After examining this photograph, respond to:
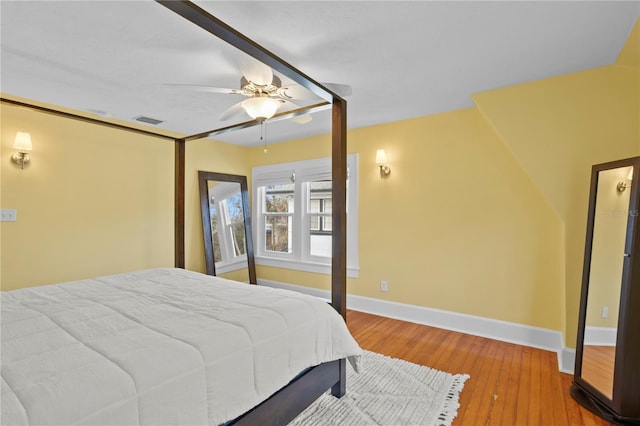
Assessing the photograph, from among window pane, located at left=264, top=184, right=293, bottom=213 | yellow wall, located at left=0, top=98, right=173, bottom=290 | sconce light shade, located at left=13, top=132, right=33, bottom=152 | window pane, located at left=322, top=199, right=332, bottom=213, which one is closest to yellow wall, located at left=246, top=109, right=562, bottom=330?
window pane, located at left=322, top=199, right=332, bottom=213

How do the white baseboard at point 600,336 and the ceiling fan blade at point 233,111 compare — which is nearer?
the white baseboard at point 600,336

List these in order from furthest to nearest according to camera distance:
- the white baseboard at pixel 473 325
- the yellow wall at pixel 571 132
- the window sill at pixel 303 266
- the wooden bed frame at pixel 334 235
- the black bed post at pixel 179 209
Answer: the window sill at pixel 303 266
the black bed post at pixel 179 209
the white baseboard at pixel 473 325
the yellow wall at pixel 571 132
the wooden bed frame at pixel 334 235

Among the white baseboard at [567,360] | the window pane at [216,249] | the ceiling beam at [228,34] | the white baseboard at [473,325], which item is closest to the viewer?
the ceiling beam at [228,34]

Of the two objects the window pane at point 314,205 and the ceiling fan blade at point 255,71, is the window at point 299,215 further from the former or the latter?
the ceiling fan blade at point 255,71

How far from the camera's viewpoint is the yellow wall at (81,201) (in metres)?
2.77

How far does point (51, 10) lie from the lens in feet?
5.49

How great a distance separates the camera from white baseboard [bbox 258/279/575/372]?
281 centimetres

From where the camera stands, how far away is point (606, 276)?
211cm

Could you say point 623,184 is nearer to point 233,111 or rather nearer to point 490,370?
point 490,370

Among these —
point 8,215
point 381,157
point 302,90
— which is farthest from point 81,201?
point 381,157

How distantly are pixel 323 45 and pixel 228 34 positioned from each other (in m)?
0.86

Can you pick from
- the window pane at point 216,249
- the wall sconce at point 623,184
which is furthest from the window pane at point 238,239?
the wall sconce at point 623,184

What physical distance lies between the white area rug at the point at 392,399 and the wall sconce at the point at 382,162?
215 centimetres

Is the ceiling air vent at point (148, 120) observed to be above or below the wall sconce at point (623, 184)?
above
